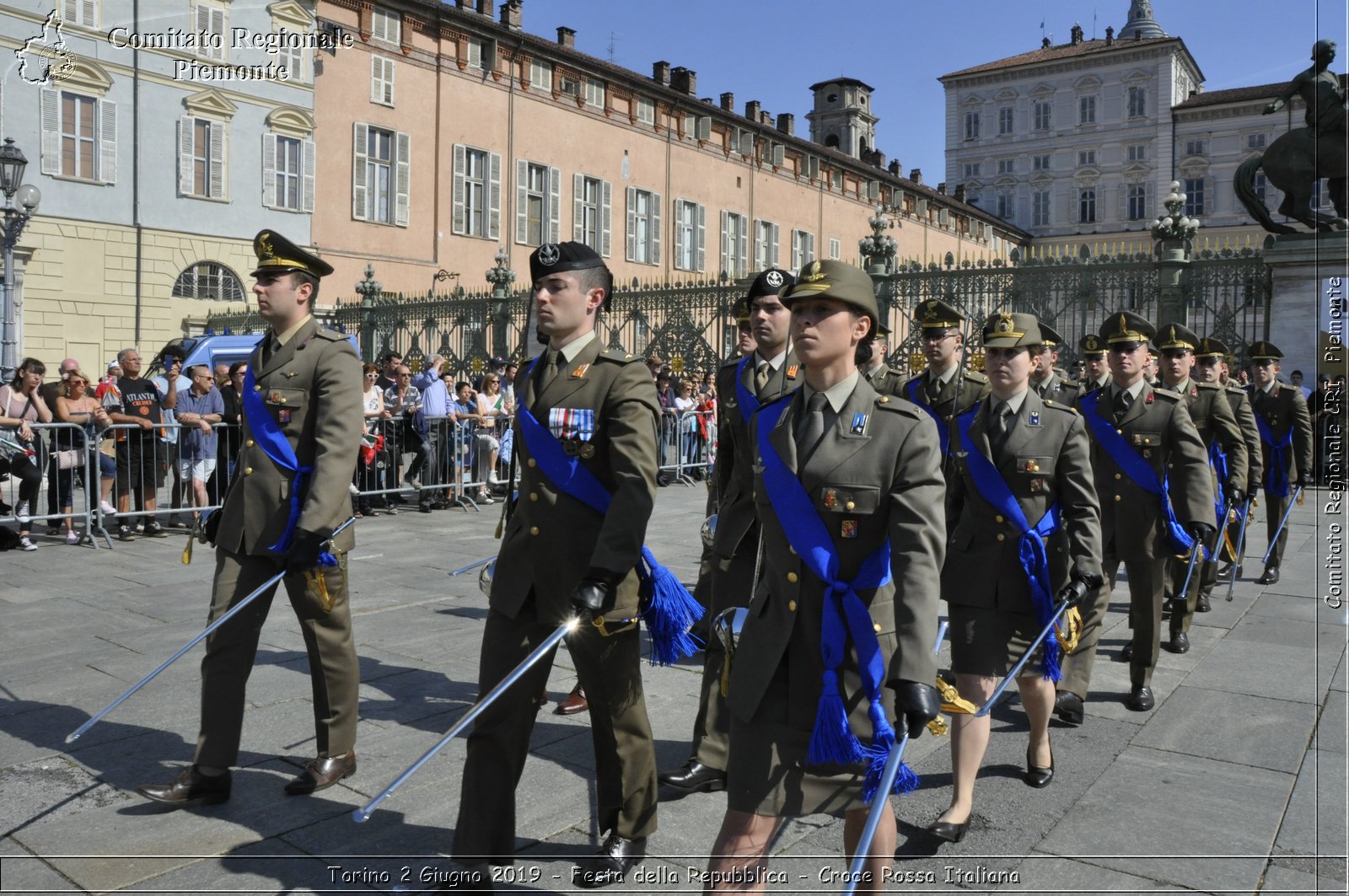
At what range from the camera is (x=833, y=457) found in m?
2.89

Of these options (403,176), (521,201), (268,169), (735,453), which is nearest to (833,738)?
(735,453)

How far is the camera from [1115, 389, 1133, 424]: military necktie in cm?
606

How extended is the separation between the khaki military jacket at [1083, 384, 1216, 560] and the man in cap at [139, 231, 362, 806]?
3.97 metres

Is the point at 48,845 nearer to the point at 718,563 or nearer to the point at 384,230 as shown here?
the point at 718,563

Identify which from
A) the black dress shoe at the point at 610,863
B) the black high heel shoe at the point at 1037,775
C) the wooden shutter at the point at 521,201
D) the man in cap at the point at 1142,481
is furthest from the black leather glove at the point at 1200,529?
the wooden shutter at the point at 521,201

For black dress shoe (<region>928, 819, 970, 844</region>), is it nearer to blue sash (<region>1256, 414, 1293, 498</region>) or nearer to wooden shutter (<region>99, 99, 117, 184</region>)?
blue sash (<region>1256, 414, 1293, 498</region>)

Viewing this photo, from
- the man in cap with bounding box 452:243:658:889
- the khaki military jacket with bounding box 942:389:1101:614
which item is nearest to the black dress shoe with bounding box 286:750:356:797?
the man in cap with bounding box 452:243:658:889

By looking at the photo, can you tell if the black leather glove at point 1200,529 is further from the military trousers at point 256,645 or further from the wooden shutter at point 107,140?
the wooden shutter at point 107,140

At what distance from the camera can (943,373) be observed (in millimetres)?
6281

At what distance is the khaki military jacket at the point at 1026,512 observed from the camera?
4312 mm

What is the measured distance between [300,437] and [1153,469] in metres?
4.33

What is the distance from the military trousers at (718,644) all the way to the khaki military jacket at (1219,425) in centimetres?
417

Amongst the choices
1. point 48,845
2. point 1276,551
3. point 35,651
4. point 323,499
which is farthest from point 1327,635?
point 35,651

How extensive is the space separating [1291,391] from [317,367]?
941 centimetres
